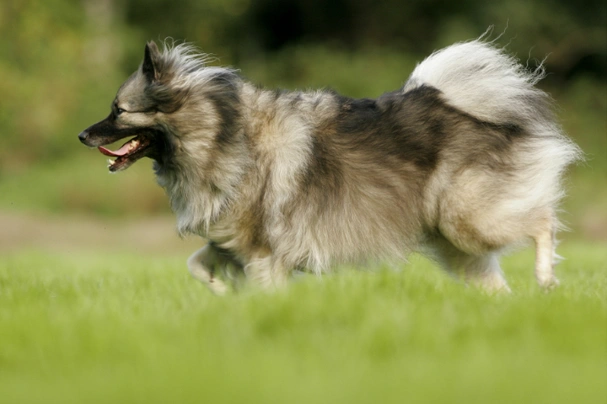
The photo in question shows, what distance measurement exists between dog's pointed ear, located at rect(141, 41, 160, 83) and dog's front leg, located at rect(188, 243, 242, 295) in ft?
3.77

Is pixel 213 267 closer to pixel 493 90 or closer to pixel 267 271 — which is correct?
pixel 267 271

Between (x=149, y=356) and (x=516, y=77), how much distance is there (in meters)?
3.35

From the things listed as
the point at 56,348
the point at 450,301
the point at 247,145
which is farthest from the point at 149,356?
the point at 247,145

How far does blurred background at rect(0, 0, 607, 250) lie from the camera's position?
667 inches

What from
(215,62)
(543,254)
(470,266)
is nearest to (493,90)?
(543,254)

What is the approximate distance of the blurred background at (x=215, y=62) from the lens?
55.6 ft

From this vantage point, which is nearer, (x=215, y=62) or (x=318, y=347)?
(x=318, y=347)

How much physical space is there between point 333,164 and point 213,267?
1.06 metres

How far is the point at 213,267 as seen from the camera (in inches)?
224

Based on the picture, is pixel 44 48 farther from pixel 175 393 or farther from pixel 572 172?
pixel 175 393

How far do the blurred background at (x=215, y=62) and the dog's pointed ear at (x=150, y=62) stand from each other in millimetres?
9098

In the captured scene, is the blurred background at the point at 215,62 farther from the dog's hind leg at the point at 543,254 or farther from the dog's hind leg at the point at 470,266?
the dog's hind leg at the point at 543,254

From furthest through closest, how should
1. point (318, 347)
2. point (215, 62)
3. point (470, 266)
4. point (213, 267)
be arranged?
point (215, 62) < point (470, 266) < point (213, 267) < point (318, 347)

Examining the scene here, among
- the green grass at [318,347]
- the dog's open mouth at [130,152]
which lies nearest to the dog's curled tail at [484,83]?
the green grass at [318,347]
